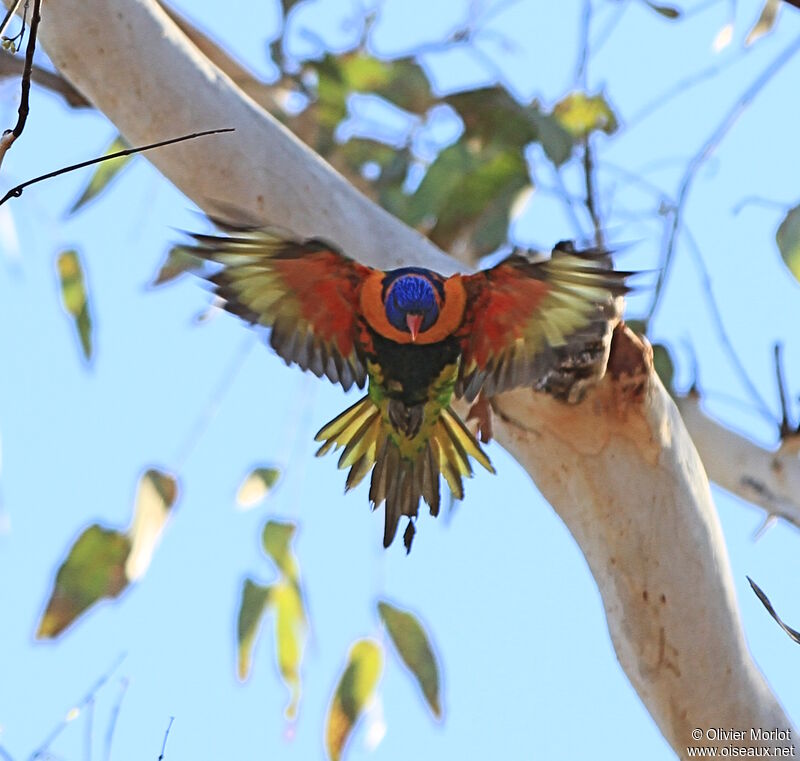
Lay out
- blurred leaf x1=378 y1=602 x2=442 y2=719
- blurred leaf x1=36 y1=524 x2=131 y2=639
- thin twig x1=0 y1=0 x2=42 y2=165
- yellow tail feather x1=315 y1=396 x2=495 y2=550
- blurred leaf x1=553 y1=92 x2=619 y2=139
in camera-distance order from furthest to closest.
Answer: blurred leaf x1=553 y1=92 x2=619 y2=139 < blurred leaf x1=378 y1=602 x2=442 y2=719 < blurred leaf x1=36 y1=524 x2=131 y2=639 < yellow tail feather x1=315 y1=396 x2=495 y2=550 < thin twig x1=0 y1=0 x2=42 y2=165

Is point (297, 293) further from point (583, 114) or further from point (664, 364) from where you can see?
point (583, 114)

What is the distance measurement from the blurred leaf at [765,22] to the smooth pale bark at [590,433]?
1.06 metres

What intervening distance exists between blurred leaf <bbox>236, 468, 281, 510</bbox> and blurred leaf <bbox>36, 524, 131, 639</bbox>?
255 mm

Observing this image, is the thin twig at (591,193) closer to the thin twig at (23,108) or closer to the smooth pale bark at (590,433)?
the smooth pale bark at (590,433)

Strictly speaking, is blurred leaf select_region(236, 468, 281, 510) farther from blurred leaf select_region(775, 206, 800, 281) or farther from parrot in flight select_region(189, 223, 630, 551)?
blurred leaf select_region(775, 206, 800, 281)

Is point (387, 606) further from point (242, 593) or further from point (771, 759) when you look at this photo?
point (771, 759)

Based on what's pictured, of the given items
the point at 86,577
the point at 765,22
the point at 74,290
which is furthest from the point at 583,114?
the point at 86,577

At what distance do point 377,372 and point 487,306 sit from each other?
0.19 m

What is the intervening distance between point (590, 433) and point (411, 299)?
0.92 ft

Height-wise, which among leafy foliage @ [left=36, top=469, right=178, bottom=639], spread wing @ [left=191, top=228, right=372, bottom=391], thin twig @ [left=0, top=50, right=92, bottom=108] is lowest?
leafy foliage @ [left=36, top=469, right=178, bottom=639]

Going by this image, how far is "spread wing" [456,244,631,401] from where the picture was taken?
56.4 inches

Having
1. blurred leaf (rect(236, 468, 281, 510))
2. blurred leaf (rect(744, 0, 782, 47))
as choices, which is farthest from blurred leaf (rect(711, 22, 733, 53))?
blurred leaf (rect(236, 468, 281, 510))

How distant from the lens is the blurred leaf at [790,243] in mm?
1712

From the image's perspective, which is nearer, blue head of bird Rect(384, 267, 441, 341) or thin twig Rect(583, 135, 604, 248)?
blue head of bird Rect(384, 267, 441, 341)
